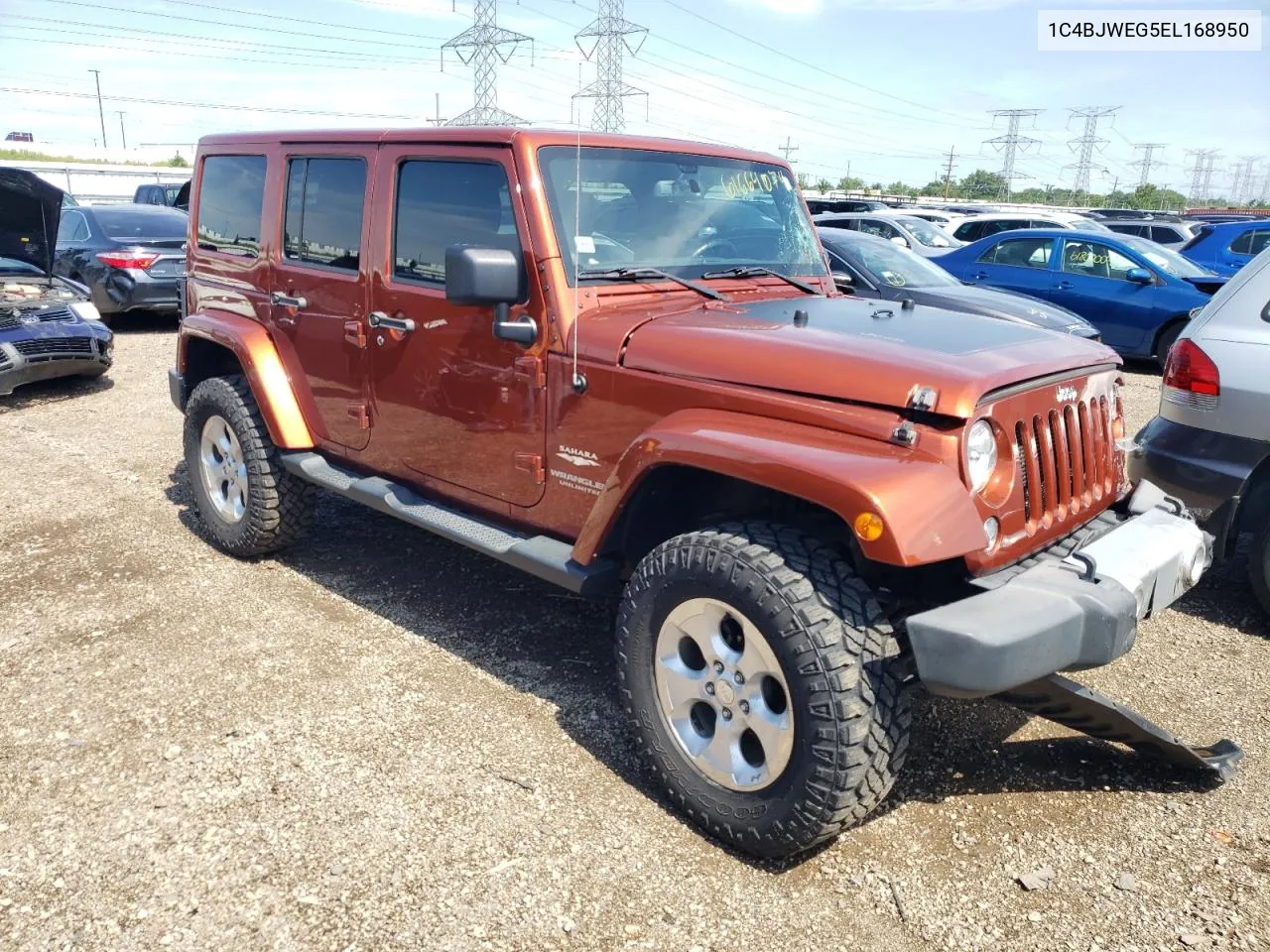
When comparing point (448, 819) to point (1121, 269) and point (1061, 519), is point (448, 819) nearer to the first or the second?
point (1061, 519)

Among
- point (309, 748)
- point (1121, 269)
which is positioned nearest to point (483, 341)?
point (309, 748)

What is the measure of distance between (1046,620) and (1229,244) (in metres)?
14.4

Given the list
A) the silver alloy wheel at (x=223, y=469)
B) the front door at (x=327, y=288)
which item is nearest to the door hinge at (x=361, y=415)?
the front door at (x=327, y=288)

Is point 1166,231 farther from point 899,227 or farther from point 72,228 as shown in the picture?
point 72,228

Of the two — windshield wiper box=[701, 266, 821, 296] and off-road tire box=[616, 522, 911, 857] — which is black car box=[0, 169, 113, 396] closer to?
windshield wiper box=[701, 266, 821, 296]

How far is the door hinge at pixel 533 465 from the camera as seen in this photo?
3500 mm

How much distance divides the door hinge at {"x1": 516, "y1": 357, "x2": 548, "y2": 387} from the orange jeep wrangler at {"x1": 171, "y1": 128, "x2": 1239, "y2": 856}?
2 cm

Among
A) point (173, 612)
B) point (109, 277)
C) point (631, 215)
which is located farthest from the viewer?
point (109, 277)

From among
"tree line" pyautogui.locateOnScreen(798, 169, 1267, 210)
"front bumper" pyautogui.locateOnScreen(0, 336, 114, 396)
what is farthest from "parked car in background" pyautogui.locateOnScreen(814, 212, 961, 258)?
"tree line" pyautogui.locateOnScreen(798, 169, 1267, 210)

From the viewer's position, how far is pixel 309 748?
337cm

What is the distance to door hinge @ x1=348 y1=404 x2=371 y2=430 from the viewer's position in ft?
13.8

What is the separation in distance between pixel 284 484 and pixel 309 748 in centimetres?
171

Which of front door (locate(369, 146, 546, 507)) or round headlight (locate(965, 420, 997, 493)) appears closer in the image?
round headlight (locate(965, 420, 997, 493))

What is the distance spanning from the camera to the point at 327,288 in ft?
14.0
